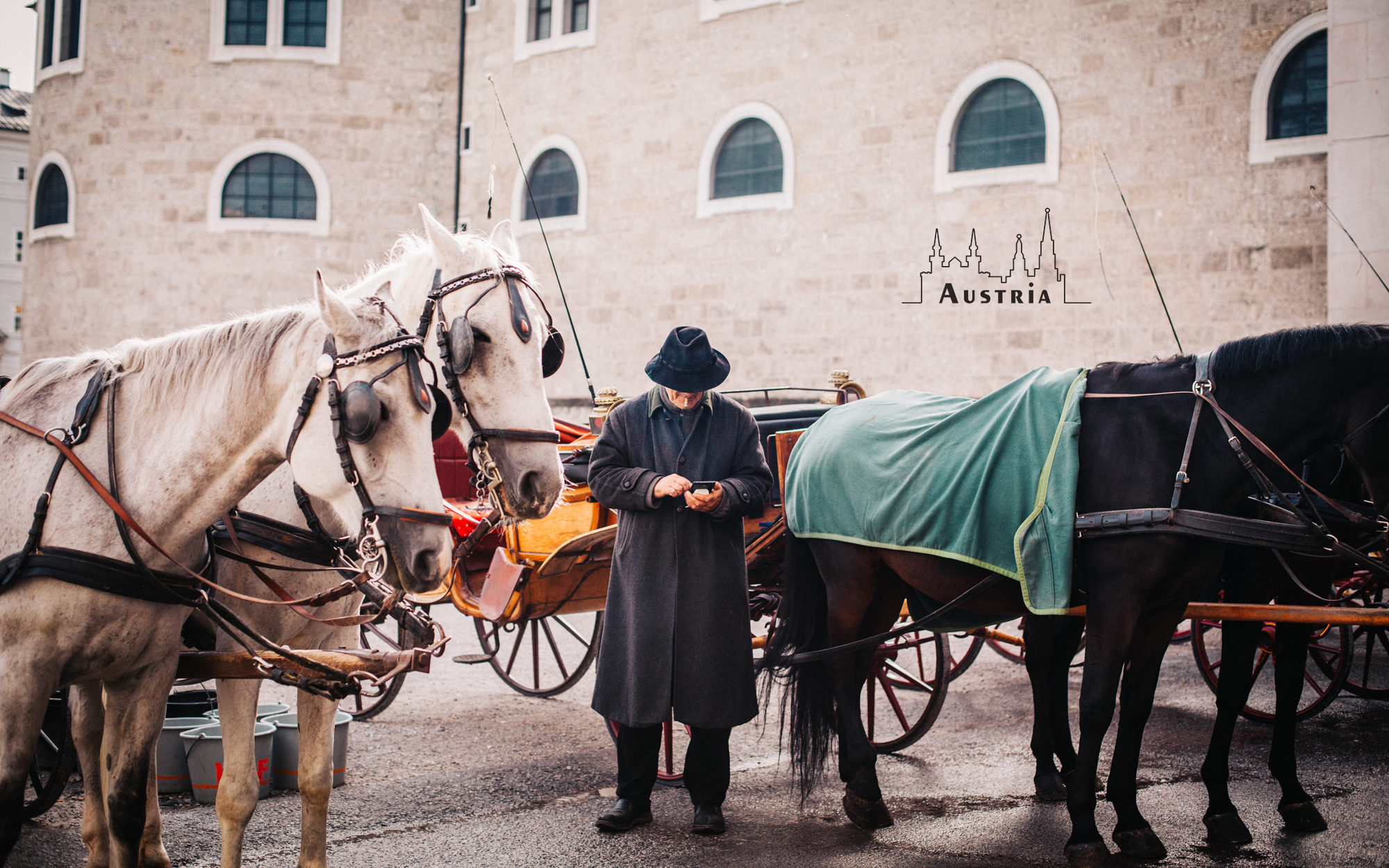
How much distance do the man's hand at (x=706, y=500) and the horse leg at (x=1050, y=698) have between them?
160cm

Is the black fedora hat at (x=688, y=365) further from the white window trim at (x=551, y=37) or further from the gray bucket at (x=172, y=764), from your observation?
the white window trim at (x=551, y=37)

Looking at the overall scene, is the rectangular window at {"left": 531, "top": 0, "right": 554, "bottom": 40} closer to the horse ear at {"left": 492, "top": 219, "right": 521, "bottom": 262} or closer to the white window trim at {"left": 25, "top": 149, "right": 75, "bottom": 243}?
the white window trim at {"left": 25, "top": 149, "right": 75, "bottom": 243}

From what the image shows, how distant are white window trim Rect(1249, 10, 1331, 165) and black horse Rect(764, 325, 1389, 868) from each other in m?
8.93

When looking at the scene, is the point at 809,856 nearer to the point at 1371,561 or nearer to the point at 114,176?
the point at 1371,561

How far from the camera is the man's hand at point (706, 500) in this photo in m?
3.79

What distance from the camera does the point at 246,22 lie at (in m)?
17.8

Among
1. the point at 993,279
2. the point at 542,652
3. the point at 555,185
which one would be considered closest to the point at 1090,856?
the point at 542,652

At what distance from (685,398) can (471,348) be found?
70.1 inches

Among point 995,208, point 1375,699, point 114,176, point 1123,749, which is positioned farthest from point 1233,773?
point 114,176

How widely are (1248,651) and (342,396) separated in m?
3.65

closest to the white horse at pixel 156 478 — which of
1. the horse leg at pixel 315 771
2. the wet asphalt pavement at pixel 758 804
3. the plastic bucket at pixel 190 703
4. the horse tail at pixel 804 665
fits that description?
the horse leg at pixel 315 771

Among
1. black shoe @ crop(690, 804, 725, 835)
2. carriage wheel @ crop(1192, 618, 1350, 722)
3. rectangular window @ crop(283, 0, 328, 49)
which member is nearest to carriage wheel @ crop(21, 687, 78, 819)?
black shoe @ crop(690, 804, 725, 835)

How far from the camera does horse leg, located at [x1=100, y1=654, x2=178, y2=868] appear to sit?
253 cm

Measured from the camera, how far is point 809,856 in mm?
3723
